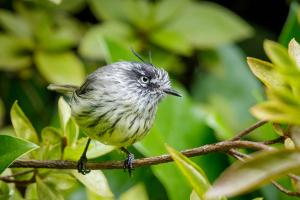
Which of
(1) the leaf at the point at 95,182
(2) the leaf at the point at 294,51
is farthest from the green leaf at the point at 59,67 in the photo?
(2) the leaf at the point at 294,51

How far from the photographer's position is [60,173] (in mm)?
2082

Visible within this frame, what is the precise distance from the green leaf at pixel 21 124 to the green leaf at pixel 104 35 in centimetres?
120

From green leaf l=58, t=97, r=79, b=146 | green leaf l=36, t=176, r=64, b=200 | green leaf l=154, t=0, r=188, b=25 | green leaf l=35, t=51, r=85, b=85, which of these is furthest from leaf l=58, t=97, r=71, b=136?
green leaf l=154, t=0, r=188, b=25

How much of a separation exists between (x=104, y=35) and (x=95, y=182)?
1353mm

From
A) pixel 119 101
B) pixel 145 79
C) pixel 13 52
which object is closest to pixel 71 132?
pixel 119 101

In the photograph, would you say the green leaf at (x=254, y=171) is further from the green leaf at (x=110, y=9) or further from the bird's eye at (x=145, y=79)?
the green leaf at (x=110, y=9)

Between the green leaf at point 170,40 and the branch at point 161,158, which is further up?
the branch at point 161,158

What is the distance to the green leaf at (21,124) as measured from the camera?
2045mm

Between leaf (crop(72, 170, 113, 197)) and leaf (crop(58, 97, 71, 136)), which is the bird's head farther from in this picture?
leaf (crop(72, 170, 113, 197))

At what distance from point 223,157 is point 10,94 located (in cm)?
149

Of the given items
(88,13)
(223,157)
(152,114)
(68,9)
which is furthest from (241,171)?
(88,13)

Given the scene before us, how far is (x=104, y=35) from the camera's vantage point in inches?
128

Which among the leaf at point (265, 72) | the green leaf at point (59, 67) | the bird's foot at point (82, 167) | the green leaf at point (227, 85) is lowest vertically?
the green leaf at point (227, 85)

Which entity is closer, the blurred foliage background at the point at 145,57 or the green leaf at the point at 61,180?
the green leaf at the point at 61,180
